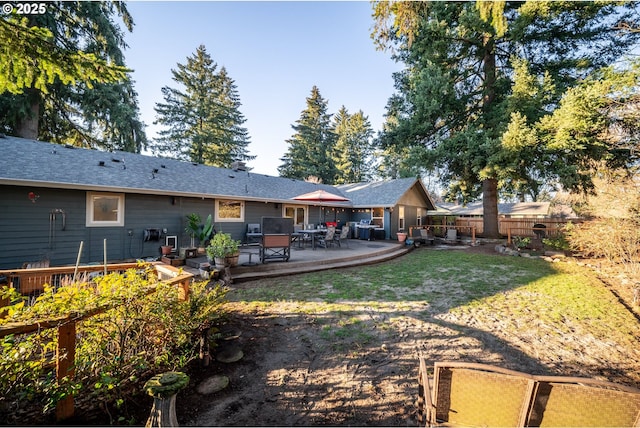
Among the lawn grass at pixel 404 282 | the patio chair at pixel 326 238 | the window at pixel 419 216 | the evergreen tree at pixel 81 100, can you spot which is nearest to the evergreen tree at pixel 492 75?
the window at pixel 419 216

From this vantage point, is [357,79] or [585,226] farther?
[357,79]

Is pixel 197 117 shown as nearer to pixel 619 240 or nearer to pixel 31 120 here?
pixel 31 120

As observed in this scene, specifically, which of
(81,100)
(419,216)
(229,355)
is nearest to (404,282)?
(229,355)

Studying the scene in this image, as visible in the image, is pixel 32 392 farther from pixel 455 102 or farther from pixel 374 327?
pixel 455 102

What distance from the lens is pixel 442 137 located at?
1681 centimetres

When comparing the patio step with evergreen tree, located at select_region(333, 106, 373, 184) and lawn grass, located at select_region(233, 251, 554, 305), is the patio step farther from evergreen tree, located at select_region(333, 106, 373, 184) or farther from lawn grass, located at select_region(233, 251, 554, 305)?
evergreen tree, located at select_region(333, 106, 373, 184)

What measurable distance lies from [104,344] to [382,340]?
3.28 m

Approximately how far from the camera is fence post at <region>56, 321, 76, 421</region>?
2.02 meters

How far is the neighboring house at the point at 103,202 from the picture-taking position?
674 centimetres

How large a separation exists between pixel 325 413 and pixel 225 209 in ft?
32.1

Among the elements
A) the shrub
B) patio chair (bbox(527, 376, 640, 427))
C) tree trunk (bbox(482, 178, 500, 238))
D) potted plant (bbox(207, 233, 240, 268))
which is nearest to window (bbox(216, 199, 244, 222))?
potted plant (bbox(207, 233, 240, 268))

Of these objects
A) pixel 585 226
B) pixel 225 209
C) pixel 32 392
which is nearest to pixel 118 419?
pixel 32 392

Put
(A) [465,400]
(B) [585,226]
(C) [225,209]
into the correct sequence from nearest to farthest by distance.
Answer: (A) [465,400] → (B) [585,226] → (C) [225,209]

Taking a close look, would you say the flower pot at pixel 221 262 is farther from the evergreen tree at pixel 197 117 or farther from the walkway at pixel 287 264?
the evergreen tree at pixel 197 117
